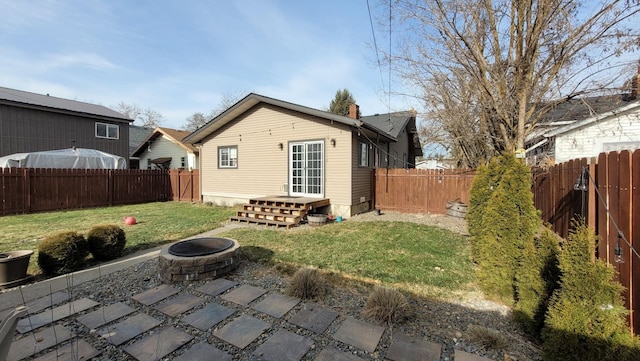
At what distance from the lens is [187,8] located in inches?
331

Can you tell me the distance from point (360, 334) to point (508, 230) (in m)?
2.31

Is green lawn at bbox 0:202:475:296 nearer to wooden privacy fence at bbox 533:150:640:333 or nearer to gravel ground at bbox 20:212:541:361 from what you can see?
gravel ground at bbox 20:212:541:361

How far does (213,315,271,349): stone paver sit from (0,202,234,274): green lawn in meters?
3.83

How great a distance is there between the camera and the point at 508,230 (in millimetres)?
3484

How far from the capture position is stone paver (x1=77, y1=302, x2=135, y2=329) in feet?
9.10

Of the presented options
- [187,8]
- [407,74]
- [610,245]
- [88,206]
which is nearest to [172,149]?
[88,206]

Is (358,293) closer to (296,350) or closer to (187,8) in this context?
(296,350)

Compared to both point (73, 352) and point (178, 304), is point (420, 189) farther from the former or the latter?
point (73, 352)

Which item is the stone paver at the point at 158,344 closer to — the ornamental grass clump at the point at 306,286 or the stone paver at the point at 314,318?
the stone paver at the point at 314,318

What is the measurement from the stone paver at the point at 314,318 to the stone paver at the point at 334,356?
29cm

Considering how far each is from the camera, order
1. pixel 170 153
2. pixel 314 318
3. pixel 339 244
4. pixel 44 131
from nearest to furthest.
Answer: pixel 314 318, pixel 339 244, pixel 44 131, pixel 170 153

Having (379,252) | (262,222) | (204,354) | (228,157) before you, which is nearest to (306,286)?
(204,354)

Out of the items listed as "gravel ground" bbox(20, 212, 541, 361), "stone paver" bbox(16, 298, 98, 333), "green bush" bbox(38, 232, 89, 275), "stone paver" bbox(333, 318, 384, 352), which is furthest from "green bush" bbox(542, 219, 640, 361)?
"green bush" bbox(38, 232, 89, 275)

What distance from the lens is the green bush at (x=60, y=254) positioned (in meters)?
4.18
